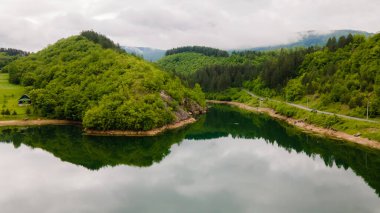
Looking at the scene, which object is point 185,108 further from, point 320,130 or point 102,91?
point 320,130

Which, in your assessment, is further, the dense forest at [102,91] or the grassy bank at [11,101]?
the grassy bank at [11,101]

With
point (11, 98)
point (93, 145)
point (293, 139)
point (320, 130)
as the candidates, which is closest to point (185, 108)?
point (293, 139)

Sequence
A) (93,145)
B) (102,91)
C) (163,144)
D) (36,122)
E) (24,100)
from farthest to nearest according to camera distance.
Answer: (24,100) < (36,122) < (102,91) < (163,144) < (93,145)

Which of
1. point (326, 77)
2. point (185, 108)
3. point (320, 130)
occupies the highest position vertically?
point (326, 77)

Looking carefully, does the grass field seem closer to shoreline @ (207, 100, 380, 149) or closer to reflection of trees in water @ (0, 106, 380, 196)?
reflection of trees in water @ (0, 106, 380, 196)

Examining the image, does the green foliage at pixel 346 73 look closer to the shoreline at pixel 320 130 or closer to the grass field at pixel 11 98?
the shoreline at pixel 320 130

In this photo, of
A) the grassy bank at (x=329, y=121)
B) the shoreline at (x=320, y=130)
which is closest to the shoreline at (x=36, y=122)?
the shoreline at (x=320, y=130)
